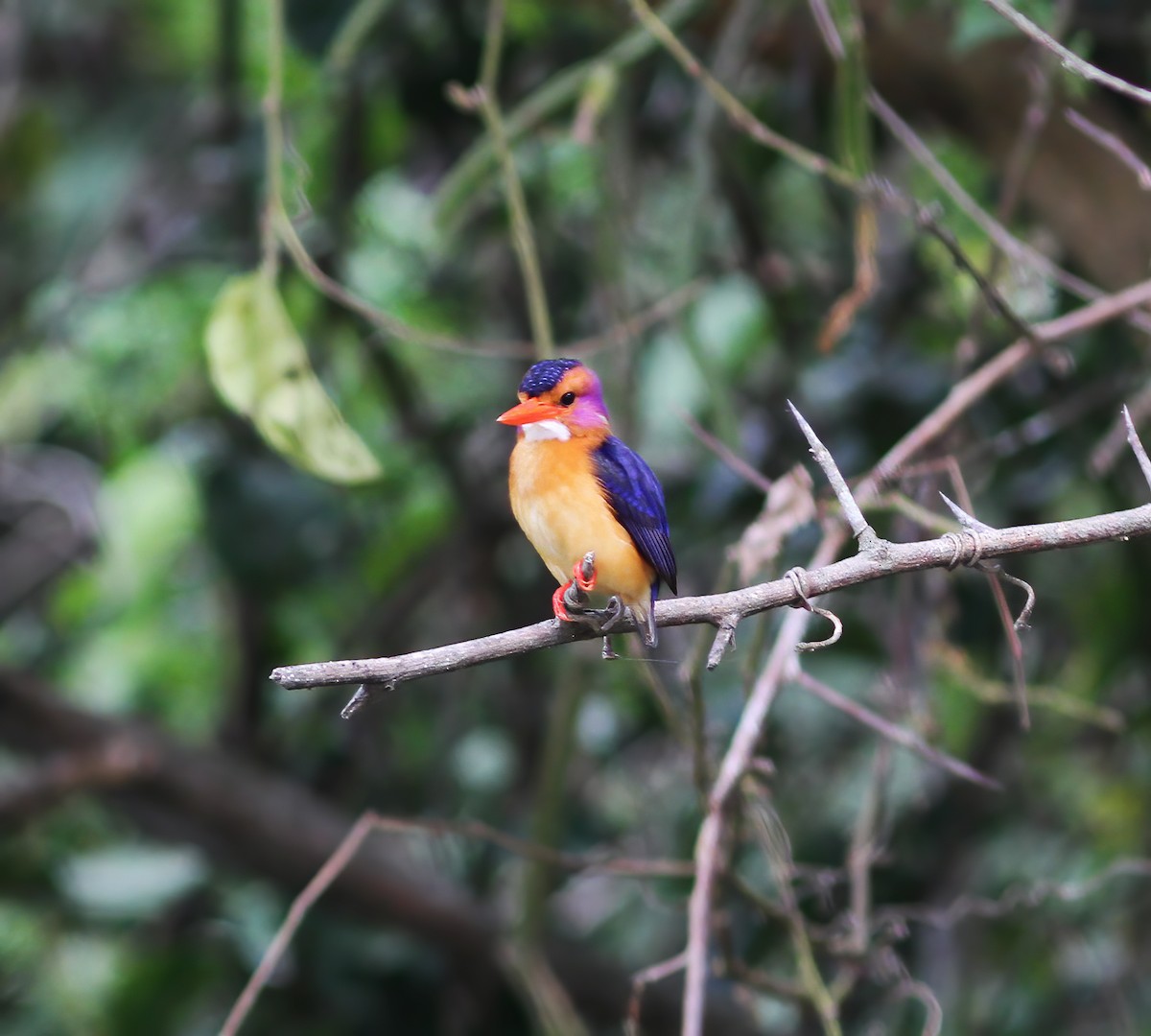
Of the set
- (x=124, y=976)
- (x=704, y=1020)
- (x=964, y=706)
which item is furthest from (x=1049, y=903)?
(x=124, y=976)

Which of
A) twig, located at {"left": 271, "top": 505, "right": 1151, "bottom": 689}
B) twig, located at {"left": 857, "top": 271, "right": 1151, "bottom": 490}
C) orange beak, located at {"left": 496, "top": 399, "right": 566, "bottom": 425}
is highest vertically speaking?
twig, located at {"left": 271, "top": 505, "right": 1151, "bottom": 689}

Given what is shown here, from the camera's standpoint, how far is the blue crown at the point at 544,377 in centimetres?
145

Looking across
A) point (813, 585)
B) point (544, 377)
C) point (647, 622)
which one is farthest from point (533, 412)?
point (813, 585)

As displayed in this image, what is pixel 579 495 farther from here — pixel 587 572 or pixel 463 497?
pixel 463 497

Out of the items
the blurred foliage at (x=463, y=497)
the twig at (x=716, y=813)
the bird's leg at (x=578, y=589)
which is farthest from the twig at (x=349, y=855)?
the bird's leg at (x=578, y=589)

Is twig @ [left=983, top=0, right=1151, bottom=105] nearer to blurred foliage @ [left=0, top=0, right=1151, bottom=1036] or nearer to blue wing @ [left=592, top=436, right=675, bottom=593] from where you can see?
blue wing @ [left=592, top=436, right=675, bottom=593]

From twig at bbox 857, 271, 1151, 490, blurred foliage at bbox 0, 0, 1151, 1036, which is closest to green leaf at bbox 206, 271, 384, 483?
blurred foliage at bbox 0, 0, 1151, 1036

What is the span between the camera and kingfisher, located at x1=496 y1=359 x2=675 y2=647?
4.69 feet

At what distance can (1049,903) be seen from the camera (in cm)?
286

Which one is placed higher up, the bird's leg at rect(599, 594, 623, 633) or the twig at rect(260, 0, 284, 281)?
the twig at rect(260, 0, 284, 281)

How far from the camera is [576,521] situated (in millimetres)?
1425

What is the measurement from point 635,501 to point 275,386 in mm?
612

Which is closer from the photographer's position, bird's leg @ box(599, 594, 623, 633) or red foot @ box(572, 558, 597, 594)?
bird's leg @ box(599, 594, 623, 633)

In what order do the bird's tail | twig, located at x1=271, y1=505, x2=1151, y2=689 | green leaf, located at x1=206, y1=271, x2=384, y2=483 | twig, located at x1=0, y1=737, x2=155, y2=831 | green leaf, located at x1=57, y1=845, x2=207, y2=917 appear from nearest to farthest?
twig, located at x1=271, y1=505, x2=1151, y2=689 → the bird's tail → green leaf, located at x1=206, y1=271, x2=384, y2=483 → twig, located at x1=0, y1=737, x2=155, y2=831 → green leaf, located at x1=57, y1=845, x2=207, y2=917
